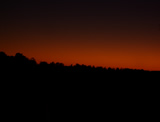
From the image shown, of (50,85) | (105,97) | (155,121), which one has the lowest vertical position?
(155,121)

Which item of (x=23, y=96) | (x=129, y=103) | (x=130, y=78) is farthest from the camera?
(x=130, y=78)

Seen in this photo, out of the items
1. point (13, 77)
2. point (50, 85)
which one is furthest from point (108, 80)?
point (13, 77)

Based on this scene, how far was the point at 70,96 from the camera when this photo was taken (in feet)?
59.8

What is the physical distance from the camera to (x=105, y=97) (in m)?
21.7

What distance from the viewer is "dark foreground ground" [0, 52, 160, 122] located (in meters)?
13.4

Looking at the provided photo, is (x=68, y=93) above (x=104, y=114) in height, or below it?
above

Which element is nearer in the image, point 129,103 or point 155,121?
point 155,121

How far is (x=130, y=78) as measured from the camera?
28.0 metres

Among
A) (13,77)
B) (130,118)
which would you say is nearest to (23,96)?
(13,77)

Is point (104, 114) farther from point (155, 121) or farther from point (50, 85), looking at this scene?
point (50, 85)

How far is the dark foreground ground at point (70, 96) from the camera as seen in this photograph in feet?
44.1

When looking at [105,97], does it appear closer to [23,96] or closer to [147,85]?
Answer: [147,85]

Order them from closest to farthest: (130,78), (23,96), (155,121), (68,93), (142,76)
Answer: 1. (23,96)
2. (155,121)
3. (68,93)
4. (130,78)
5. (142,76)

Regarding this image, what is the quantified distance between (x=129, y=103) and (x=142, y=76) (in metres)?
10.4
